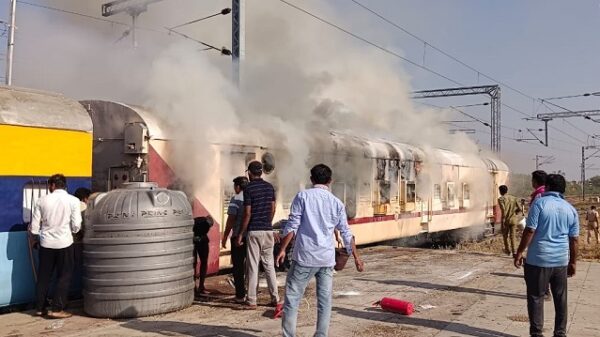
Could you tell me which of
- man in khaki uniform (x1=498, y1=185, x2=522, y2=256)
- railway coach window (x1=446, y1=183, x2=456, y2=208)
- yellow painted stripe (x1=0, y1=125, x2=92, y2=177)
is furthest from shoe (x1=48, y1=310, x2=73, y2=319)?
railway coach window (x1=446, y1=183, x2=456, y2=208)

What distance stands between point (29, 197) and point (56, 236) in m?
0.71

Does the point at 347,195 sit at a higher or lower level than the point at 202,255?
higher

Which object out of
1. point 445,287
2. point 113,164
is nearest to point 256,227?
point 113,164

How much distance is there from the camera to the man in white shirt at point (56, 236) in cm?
590

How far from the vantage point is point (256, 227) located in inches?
249

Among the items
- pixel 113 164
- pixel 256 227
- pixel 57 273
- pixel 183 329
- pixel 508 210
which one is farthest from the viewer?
pixel 508 210

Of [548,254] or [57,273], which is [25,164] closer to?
[57,273]

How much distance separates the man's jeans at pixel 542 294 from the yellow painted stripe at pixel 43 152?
17.3 ft

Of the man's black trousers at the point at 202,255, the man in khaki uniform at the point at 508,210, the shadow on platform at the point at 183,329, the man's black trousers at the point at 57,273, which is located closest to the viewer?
the shadow on platform at the point at 183,329

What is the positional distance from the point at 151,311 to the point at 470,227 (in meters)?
15.3

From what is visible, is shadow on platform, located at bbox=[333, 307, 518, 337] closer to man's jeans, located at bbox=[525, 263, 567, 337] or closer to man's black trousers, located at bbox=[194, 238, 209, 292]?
man's jeans, located at bbox=[525, 263, 567, 337]

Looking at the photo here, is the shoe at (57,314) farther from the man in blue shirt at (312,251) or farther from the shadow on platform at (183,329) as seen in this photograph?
the man in blue shirt at (312,251)

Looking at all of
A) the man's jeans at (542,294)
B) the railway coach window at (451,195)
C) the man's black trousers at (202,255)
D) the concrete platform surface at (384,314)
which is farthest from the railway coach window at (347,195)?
the railway coach window at (451,195)

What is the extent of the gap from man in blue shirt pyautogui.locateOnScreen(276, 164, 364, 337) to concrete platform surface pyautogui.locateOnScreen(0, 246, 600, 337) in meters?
0.89
